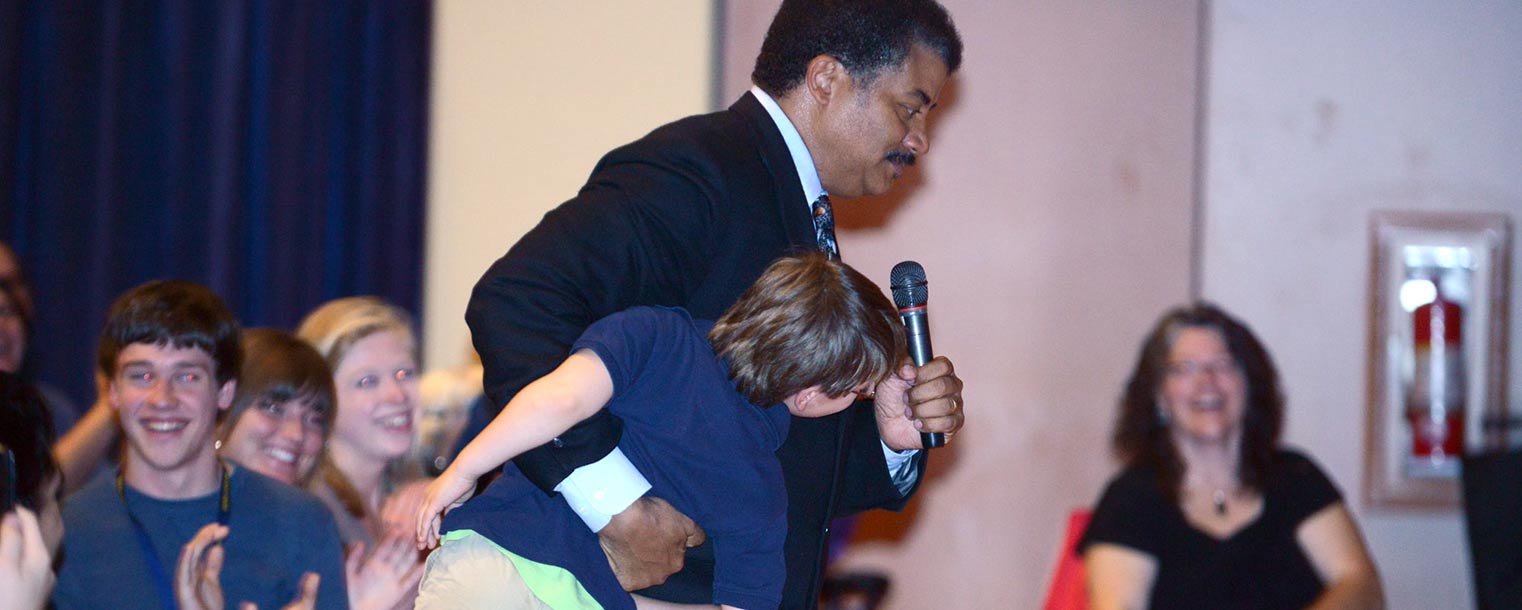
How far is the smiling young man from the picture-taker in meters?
2.50

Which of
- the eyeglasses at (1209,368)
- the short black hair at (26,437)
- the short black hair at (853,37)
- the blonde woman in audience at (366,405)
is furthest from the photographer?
the eyeglasses at (1209,368)

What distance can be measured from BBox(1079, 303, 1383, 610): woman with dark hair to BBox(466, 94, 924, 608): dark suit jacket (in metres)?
1.63

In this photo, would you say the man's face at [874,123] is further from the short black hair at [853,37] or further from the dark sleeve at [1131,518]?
the dark sleeve at [1131,518]

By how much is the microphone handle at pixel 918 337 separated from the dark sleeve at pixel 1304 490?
1994mm

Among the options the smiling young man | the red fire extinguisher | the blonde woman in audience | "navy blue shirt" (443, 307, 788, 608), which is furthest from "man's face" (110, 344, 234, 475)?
the red fire extinguisher

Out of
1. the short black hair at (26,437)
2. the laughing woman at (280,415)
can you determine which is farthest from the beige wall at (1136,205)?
the short black hair at (26,437)

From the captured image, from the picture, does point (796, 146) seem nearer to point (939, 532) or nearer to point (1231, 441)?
point (1231, 441)

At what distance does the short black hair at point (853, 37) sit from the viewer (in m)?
2.14

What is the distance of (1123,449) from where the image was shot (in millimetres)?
3850

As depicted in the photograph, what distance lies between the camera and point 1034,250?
4496 millimetres

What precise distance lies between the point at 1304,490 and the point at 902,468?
1.88m

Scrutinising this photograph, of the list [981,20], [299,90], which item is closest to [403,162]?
[299,90]

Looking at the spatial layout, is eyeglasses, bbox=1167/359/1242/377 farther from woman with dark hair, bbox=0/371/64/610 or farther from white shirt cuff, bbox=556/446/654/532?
woman with dark hair, bbox=0/371/64/610

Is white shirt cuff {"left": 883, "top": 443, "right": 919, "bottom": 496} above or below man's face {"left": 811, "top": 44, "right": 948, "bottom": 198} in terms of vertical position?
below
